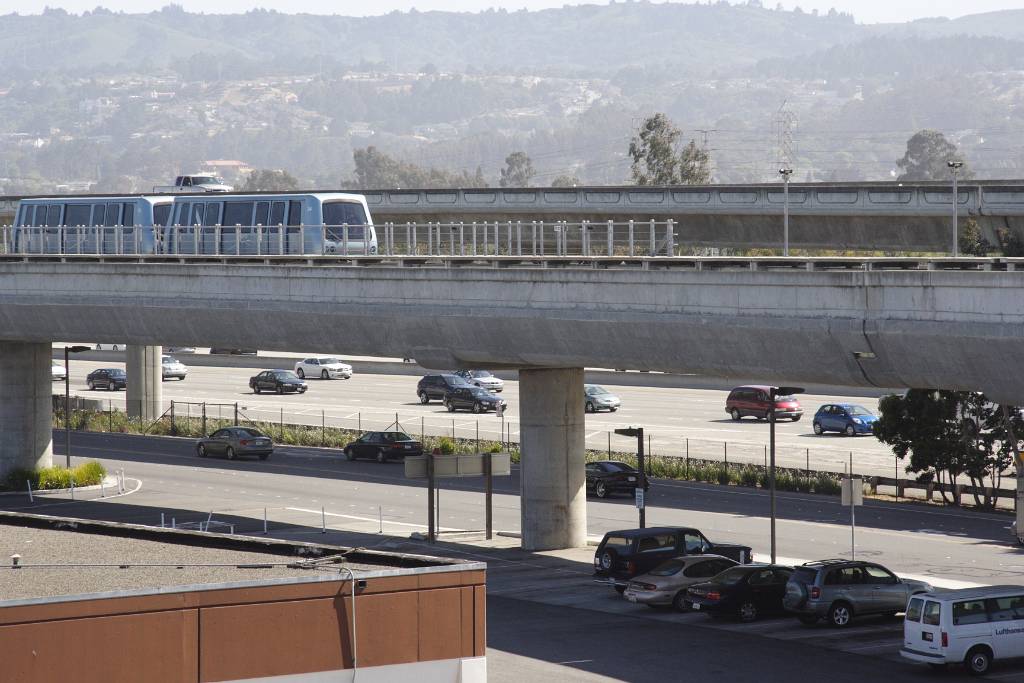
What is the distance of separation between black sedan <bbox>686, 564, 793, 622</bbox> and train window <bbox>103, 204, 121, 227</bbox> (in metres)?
30.5

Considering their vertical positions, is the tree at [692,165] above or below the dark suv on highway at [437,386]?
above

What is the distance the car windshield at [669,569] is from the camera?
33.7 meters

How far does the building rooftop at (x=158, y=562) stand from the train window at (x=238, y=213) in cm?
3012

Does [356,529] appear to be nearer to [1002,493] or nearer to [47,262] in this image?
[47,262]

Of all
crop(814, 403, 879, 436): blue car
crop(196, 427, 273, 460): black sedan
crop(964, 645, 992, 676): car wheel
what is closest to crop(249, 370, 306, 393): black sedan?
crop(196, 427, 273, 460): black sedan

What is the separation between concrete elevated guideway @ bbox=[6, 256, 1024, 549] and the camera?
29266 mm

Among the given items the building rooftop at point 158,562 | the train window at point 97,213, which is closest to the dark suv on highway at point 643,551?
the building rooftop at point 158,562

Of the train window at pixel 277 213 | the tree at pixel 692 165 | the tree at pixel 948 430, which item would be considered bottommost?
the tree at pixel 948 430

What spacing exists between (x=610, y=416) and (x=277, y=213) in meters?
25.5

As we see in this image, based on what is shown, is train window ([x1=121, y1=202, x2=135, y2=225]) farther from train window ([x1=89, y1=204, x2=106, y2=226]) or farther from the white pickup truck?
the white pickup truck

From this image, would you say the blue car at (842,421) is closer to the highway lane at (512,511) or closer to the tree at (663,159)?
the highway lane at (512,511)

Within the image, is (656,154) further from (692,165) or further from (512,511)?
(512,511)

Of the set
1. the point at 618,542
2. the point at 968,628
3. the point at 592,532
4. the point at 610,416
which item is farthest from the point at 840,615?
the point at 610,416

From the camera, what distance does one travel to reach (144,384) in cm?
7506
